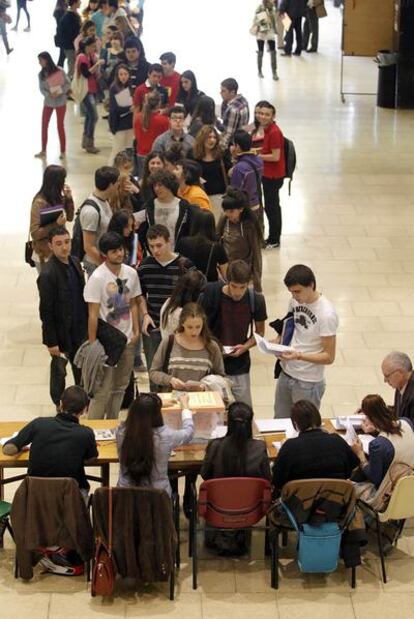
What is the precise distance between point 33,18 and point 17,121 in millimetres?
11756

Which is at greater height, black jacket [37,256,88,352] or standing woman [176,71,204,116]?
standing woman [176,71,204,116]

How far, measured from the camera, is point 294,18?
916 inches

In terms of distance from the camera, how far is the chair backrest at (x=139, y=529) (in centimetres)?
638

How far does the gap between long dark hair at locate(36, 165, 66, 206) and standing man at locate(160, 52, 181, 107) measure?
494 centimetres

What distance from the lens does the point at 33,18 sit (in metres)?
29.2

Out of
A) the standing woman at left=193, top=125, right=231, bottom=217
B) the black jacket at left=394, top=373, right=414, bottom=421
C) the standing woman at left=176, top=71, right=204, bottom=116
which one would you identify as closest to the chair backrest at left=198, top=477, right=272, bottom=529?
the black jacket at left=394, top=373, right=414, bottom=421

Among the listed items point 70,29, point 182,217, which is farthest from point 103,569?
point 70,29

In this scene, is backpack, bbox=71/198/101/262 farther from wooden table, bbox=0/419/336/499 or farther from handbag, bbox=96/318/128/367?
wooden table, bbox=0/419/336/499

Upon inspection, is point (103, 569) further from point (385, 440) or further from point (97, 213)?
point (97, 213)

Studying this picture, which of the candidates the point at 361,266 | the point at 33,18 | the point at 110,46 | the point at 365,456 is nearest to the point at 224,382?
the point at 365,456

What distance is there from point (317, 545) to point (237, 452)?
670 mm

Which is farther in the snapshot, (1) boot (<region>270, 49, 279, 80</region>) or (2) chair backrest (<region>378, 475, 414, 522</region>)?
(1) boot (<region>270, 49, 279, 80</region>)

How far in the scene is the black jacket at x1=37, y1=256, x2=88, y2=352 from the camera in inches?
320

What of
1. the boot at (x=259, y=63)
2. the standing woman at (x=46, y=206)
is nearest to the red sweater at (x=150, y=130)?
the standing woman at (x=46, y=206)
